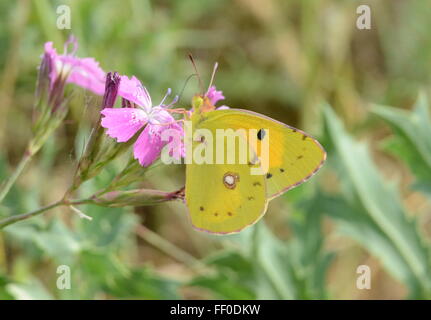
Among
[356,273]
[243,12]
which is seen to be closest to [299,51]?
[243,12]

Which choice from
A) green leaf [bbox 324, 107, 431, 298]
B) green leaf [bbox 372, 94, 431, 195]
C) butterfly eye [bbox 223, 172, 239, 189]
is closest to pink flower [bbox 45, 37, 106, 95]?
butterfly eye [bbox 223, 172, 239, 189]

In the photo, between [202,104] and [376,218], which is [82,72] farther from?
[376,218]

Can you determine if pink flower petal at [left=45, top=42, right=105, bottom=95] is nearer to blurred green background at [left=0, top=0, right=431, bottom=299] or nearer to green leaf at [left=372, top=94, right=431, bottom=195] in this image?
blurred green background at [left=0, top=0, right=431, bottom=299]

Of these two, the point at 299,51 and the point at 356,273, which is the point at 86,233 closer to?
the point at 356,273

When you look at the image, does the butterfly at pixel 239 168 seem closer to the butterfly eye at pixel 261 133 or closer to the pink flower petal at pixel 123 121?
the butterfly eye at pixel 261 133

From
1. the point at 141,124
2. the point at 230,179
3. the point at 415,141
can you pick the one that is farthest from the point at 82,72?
the point at 415,141

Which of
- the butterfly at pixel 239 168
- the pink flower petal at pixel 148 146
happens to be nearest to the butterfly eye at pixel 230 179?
the butterfly at pixel 239 168
